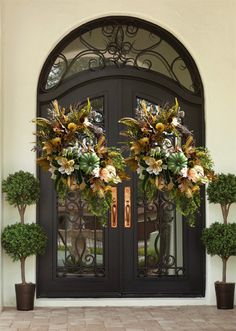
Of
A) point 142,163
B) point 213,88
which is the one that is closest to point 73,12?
point 213,88

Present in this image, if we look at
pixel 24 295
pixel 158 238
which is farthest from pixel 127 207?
pixel 24 295

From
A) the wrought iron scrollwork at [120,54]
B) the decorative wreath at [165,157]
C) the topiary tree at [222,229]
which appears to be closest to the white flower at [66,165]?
the decorative wreath at [165,157]

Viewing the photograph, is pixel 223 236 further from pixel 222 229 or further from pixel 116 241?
pixel 116 241

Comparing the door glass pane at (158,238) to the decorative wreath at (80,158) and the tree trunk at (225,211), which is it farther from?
the decorative wreath at (80,158)

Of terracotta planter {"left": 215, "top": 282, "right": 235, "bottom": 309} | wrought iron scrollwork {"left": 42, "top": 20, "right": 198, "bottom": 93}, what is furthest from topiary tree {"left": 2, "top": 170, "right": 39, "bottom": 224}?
terracotta planter {"left": 215, "top": 282, "right": 235, "bottom": 309}

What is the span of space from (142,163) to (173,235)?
3.56 metres

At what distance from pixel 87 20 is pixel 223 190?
7.87 feet

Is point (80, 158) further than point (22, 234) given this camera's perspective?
No

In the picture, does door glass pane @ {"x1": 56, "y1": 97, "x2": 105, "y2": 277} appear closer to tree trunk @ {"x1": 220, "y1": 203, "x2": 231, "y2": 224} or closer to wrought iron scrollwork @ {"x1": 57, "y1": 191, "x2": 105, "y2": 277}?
wrought iron scrollwork @ {"x1": 57, "y1": 191, "x2": 105, "y2": 277}

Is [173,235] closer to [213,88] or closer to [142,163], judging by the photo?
[213,88]

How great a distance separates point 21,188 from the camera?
6.33 metres

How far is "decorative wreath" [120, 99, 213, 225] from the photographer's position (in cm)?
352

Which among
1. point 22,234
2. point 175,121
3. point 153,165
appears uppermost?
point 175,121

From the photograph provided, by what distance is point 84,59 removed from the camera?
7082 millimetres
